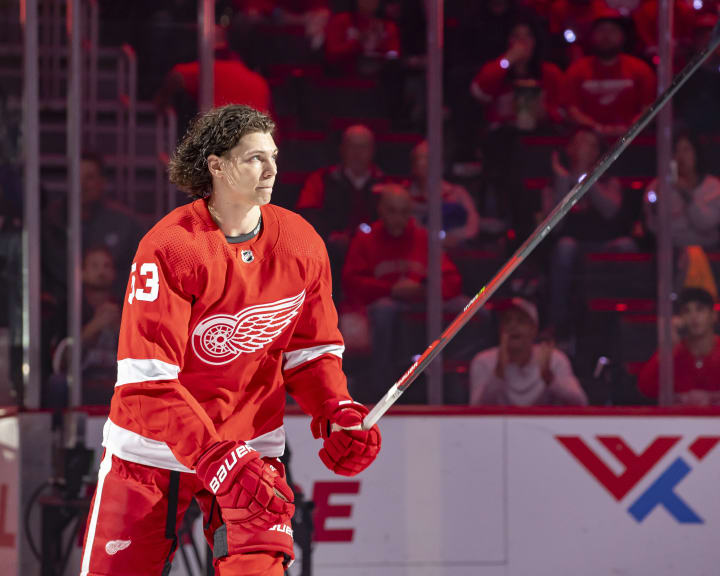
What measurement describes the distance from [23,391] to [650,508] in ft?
7.25

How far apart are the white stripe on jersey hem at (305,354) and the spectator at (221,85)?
5.62 ft

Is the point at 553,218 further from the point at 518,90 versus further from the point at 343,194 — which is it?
the point at 518,90

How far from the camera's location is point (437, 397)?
3701 mm

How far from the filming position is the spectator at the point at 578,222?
3.85 metres

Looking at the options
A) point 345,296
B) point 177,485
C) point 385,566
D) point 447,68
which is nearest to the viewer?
point 177,485

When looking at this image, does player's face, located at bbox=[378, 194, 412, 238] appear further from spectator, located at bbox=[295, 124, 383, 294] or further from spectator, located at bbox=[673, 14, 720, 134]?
spectator, located at bbox=[673, 14, 720, 134]

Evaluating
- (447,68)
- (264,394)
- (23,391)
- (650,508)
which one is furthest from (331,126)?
(264,394)

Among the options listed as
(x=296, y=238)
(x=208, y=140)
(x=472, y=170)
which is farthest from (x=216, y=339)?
(x=472, y=170)

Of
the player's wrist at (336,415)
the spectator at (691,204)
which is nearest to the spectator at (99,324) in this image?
the player's wrist at (336,415)

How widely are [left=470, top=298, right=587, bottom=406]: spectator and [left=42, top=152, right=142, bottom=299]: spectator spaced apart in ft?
4.31

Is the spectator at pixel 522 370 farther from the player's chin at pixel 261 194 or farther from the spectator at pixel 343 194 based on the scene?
the player's chin at pixel 261 194

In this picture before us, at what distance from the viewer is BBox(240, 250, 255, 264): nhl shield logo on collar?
207 cm

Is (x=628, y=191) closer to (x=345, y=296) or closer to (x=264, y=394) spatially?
(x=345, y=296)

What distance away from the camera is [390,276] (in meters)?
3.87
